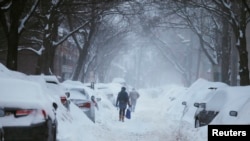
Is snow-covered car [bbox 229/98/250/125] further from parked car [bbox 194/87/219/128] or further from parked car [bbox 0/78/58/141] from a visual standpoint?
parked car [bbox 0/78/58/141]

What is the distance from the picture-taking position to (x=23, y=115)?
353 inches

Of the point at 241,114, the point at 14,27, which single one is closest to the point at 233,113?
the point at 241,114

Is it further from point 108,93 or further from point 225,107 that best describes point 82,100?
point 108,93

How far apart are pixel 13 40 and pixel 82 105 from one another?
3473mm

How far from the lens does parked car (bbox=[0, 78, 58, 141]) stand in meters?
8.87

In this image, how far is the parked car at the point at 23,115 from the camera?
8.87 meters

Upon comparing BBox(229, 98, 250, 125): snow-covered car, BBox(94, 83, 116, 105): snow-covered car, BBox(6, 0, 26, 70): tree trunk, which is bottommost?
BBox(94, 83, 116, 105): snow-covered car

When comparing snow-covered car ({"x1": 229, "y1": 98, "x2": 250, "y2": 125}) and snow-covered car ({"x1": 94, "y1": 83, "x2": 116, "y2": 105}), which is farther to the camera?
snow-covered car ({"x1": 94, "y1": 83, "x2": 116, "y2": 105})

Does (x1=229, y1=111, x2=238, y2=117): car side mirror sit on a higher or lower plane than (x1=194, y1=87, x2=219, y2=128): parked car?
higher

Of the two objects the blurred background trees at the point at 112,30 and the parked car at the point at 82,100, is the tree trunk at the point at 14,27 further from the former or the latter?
the parked car at the point at 82,100

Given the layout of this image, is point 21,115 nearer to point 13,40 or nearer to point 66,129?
point 66,129

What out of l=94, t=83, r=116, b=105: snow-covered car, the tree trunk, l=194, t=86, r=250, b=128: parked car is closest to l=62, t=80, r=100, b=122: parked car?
the tree trunk

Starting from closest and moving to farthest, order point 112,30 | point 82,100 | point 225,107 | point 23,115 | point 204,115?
point 23,115
point 225,107
point 204,115
point 82,100
point 112,30

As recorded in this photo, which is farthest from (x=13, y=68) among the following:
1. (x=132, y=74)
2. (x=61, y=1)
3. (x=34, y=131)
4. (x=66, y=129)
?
(x=132, y=74)
